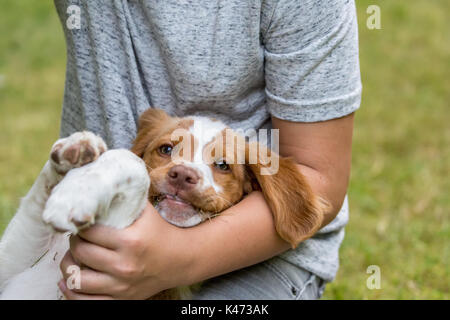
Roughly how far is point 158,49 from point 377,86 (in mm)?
4193

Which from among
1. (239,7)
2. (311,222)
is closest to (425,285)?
(311,222)

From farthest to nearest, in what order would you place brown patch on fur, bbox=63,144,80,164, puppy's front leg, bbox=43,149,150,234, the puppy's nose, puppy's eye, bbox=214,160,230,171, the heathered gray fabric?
puppy's eye, bbox=214,160,230,171
the heathered gray fabric
the puppy's nose
brown patch on fur, bbox=63,144,80,164
puppy's front leg, bbox=43,149,150,234

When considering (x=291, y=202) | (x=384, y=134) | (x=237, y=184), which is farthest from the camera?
(x=384, y=134)

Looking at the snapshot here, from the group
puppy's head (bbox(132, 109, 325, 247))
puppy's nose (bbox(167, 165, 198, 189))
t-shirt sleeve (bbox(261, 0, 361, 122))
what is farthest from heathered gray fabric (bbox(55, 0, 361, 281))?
puppy's nose (bbox(167, 165, 198, 189))

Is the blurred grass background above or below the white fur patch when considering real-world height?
below

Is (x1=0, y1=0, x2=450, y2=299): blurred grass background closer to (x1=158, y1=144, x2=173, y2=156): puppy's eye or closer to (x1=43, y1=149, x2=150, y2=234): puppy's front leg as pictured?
(x1=158, y1=144, x2=173, y2=156): puppy's eye

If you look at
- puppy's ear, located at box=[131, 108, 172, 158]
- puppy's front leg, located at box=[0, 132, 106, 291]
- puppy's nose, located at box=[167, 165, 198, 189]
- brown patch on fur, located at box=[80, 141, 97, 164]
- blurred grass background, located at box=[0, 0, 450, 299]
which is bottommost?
blurred grass background, located at box=[0, 0, 450, 299]

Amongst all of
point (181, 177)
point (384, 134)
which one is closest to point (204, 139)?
point (181, 177)

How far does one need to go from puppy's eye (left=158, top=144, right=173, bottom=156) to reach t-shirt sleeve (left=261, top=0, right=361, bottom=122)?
15.8 inches

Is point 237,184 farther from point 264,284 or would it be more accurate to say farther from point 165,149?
point 264,284

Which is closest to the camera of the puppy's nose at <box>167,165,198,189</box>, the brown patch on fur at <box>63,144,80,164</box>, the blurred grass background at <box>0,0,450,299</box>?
the brown patch on fur at <box>63,144,80,164</box>

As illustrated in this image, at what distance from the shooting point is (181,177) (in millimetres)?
1814

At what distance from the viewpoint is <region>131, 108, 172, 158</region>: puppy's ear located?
207 centimetres

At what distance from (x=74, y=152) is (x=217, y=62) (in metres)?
0.70
